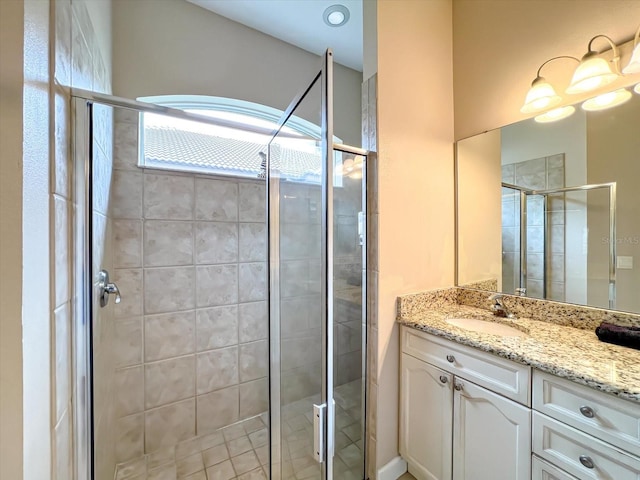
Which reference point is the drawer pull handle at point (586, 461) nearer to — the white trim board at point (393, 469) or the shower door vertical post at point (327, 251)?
the shower door vertical post at point (327, 251)

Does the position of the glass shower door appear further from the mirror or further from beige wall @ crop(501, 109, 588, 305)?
beige wall @ crop(501, 109, 588, 305)

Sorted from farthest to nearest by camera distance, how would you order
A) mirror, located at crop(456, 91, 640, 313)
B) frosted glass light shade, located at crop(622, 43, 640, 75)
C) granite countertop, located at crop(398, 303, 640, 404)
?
1. mirror, located at crop(456, 91, 640, 313)
2. frosted glass light shade, located at crop(622, 43, 640, 75)
3. granite countertop, located at crop(398, 303, 640, 404)

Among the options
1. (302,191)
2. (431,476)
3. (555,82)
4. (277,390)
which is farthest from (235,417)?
Answer: (555,82)

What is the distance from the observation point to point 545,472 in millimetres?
881

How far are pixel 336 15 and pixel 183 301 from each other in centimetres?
206

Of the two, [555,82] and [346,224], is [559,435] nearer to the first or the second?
[346,224]

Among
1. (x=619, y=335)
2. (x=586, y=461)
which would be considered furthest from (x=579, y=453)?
(x=619, y=335)

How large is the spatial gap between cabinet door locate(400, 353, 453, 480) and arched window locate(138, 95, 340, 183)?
1.48 metres

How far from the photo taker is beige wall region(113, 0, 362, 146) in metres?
1.46

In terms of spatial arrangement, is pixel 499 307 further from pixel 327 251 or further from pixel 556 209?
pixel 327 251

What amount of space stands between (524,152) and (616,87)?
15.4 inches

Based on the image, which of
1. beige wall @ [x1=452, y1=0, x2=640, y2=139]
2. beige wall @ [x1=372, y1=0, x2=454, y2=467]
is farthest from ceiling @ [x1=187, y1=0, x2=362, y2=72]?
beige wall @ [x1=452, y1=0, x2=640, y2=139]

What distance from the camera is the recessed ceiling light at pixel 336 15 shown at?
5.18 feet

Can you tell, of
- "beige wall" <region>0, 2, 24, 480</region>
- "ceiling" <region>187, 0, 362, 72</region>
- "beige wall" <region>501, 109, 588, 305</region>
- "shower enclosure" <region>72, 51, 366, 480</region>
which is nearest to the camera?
"beige wall" <region>0, 2, 24, 480</region>
